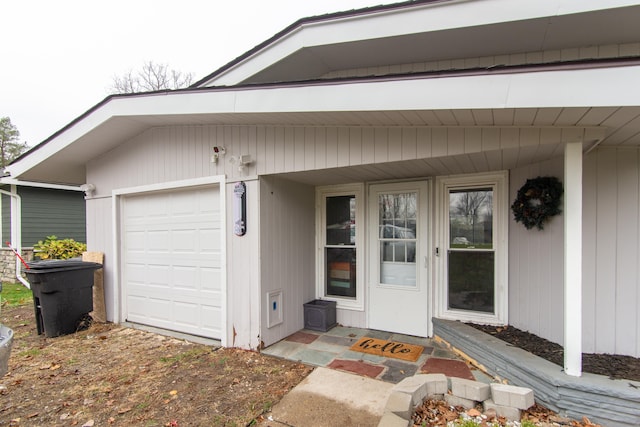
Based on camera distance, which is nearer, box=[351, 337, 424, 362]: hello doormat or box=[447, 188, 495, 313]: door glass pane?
box=[351, 337, 424, 362]: hello doormat

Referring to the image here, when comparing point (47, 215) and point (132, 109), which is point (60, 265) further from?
point (47, 215)

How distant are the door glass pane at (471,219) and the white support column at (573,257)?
1.31 meters

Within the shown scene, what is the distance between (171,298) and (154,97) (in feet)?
9.34

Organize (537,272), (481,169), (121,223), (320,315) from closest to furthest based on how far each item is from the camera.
→ (537,272) → (481,169) → (320,315) → (121,223)

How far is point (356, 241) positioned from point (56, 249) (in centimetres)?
851

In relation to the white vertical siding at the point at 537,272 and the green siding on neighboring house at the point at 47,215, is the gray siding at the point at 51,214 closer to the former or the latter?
the green siding on neighboring house at the point at 47,215

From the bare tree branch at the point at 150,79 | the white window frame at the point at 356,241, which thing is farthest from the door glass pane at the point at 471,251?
the bare tree branch at the point at 150,79

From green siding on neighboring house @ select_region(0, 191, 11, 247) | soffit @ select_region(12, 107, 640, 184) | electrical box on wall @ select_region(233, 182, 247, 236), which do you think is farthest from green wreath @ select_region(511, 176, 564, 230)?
green siding on neighboring house @ select_region(0, 191, 11, 247)

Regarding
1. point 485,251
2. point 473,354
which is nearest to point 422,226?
point 485,251

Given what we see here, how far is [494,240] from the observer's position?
146 inches

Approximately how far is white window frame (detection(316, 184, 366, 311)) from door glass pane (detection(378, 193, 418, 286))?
0.87 ft

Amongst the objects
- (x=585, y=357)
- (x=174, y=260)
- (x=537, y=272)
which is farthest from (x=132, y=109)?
(x=585, y=357)

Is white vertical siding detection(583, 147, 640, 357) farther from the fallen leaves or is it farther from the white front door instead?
the white front door

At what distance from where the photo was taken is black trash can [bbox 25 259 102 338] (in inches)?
177
